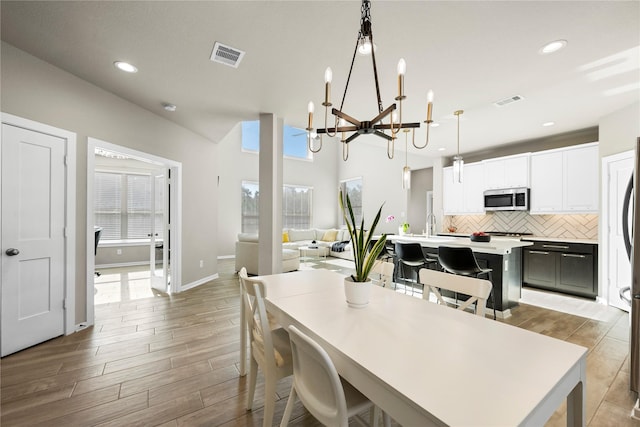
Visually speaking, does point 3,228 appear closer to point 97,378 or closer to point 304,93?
point 97,378

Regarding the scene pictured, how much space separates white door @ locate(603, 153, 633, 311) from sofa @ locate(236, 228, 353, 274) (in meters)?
4.88

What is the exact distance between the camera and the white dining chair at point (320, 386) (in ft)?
3.01

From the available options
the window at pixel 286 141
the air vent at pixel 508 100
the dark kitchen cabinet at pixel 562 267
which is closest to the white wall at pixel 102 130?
the window at pixel 286 141

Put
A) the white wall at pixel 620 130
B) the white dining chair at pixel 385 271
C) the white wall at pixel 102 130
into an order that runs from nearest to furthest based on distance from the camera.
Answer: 1. the white dining chair at pixel 385 271
2. the white wall at pixel 102 130
3. the white wall at pixel 620 130

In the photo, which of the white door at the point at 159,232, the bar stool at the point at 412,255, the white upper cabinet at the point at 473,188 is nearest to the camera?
the bar stool at the point at 412,255

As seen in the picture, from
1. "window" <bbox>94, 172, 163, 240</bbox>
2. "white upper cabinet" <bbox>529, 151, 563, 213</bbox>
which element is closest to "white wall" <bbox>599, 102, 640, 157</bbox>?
"white upper cabinet" <bbox>529, 151, 563, 213</bbox>

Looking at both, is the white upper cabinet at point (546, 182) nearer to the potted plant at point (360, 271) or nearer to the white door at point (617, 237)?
the white door at point (617, 237)

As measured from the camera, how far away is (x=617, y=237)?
3.70 meters

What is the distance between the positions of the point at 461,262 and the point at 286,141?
7.48 metres

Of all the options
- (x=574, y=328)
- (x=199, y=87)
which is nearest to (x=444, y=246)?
(x=574, y=328)

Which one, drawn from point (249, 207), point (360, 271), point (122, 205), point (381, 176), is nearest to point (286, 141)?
point (249, 207)

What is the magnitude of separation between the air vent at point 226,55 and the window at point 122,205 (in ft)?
16.6

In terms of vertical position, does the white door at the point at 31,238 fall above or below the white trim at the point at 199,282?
above

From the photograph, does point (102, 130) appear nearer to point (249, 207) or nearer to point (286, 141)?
point (249, 207)
